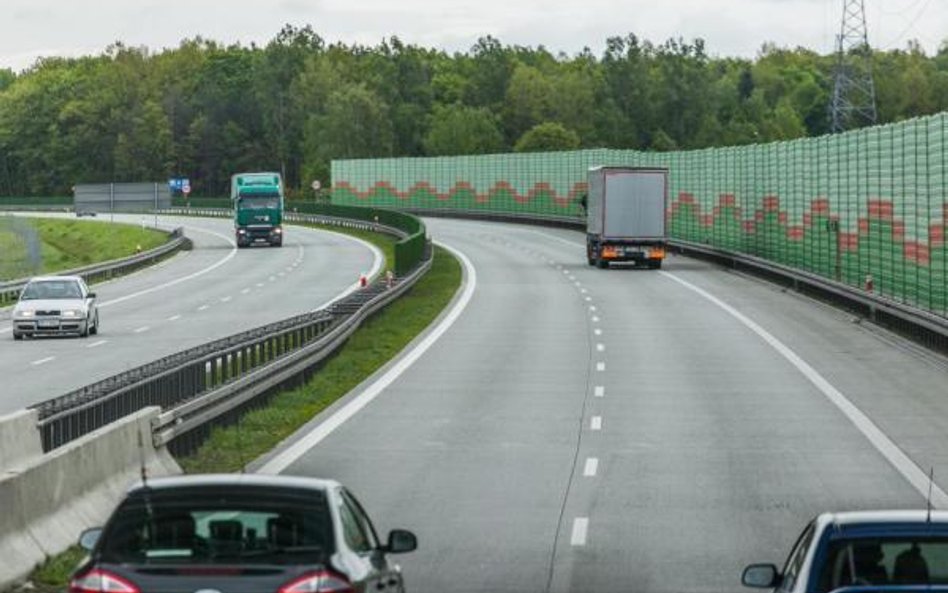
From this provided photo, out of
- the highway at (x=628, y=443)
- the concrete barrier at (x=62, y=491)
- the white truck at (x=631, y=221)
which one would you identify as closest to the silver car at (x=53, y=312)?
the highway at (x=628, y=443)

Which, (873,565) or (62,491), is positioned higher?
(873,565)

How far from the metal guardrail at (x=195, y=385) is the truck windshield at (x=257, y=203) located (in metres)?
63.0

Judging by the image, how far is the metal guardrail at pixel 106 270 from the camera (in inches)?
2825

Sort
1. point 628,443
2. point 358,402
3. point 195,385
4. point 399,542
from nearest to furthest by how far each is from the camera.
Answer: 1. point 399,542
2. point 195,385
3. point 628,443
4. point 358,402

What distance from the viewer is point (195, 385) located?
28.3 metres

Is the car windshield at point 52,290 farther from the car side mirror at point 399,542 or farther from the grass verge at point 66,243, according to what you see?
the car side mirror at point 399,542

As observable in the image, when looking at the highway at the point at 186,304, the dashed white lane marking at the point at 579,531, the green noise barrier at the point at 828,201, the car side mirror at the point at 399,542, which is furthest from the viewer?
the green noise barrier at the point at 828,201

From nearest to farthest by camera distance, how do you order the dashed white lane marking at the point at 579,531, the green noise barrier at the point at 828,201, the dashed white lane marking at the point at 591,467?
the dashed white lane marking at the point at 579,531
the dashed white lane marking at the point at 591,467
the green noise barrier at the point at 828,201

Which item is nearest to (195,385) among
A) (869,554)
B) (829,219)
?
(869,554)

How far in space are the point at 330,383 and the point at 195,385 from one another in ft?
31.0

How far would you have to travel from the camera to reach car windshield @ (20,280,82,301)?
173 feet

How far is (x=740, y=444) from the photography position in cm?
2814

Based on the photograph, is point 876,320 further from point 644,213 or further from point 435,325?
point 644,213

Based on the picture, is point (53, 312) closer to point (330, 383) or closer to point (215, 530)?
point (330, 383)
